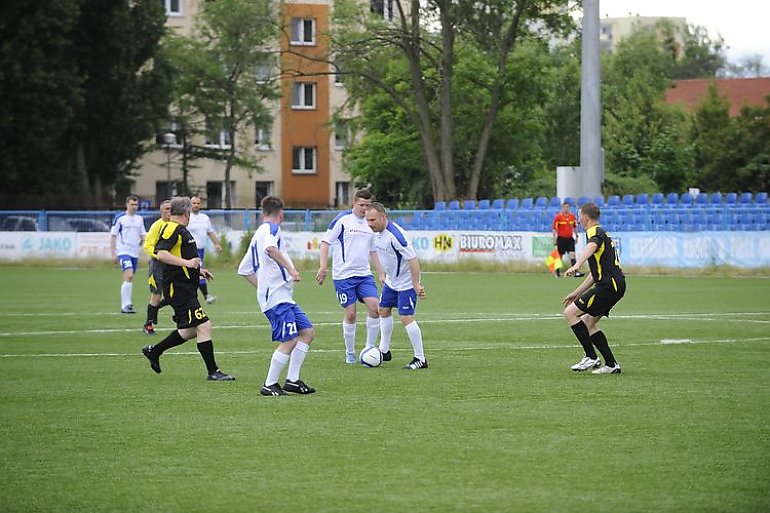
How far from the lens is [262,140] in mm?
86500

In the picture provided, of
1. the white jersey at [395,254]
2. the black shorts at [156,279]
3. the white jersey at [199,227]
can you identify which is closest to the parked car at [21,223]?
the white jersey at [199,227]

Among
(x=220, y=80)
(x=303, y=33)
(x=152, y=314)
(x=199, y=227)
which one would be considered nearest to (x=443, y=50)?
(x=220, y=80)

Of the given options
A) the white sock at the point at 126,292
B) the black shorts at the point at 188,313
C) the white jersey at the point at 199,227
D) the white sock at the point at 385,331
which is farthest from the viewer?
the white jersey at the point at 199,227

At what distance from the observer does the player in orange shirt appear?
37812 millimetres

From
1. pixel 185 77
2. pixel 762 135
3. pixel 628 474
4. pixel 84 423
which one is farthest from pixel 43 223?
pixel 628 474

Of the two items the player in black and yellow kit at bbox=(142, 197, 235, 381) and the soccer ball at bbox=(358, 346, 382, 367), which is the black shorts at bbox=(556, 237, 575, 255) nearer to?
the soccer ball at bbox=(358, 346, 382, 367)

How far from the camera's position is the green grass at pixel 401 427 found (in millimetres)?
8273

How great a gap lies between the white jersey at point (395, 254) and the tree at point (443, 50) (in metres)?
38.8

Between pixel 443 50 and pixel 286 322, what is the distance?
43803mm

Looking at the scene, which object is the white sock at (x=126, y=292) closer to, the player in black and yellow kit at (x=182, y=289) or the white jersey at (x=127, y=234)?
the white jersey at (x=127, y=234)

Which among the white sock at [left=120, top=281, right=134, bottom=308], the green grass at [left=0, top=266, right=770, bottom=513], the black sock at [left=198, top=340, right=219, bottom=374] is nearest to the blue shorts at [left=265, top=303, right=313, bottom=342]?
the green grass at [left=0, top=266, right=770, bottom=513]

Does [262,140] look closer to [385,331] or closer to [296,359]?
[385,331]

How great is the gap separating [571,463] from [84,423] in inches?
165

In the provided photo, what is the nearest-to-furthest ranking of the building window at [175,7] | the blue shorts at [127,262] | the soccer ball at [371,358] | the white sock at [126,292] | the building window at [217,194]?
the soccer ball at [371,358]
the blue shorts at [127,262]
the white sock at [126,292]
the building window at [175,7]
the building window at [217,194]
